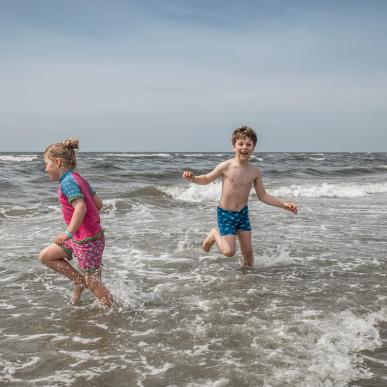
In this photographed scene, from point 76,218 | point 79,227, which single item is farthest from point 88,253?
point 76,218

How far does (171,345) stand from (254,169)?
10.1 feet

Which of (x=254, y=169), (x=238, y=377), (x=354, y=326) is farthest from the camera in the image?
(x=254, y=169)

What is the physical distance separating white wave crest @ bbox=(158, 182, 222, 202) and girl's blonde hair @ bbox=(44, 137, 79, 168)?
33.4ft

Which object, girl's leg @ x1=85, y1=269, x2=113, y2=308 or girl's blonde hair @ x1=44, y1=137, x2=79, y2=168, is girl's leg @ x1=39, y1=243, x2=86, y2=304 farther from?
girl's blonde hair @ x1=44, y1=137, x2=79, y2=168

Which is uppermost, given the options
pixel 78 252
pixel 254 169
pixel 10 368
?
pixel 254 169

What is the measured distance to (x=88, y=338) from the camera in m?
3.75

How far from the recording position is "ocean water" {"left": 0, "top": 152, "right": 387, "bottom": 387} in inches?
125

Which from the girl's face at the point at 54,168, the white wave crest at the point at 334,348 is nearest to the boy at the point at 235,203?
the white wave crest at the point at 334,348

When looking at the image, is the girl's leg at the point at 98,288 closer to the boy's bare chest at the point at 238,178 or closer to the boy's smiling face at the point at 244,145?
the boy's bare chest at the point at 238,178

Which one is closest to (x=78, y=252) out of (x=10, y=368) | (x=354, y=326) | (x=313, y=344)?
(x=10, y=368)

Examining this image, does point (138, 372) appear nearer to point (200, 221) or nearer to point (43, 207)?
point (200, 221)

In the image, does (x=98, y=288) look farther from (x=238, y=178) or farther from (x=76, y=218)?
(x=238, y=178)

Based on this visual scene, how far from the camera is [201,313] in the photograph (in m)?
4.27

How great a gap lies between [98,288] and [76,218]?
749mm
